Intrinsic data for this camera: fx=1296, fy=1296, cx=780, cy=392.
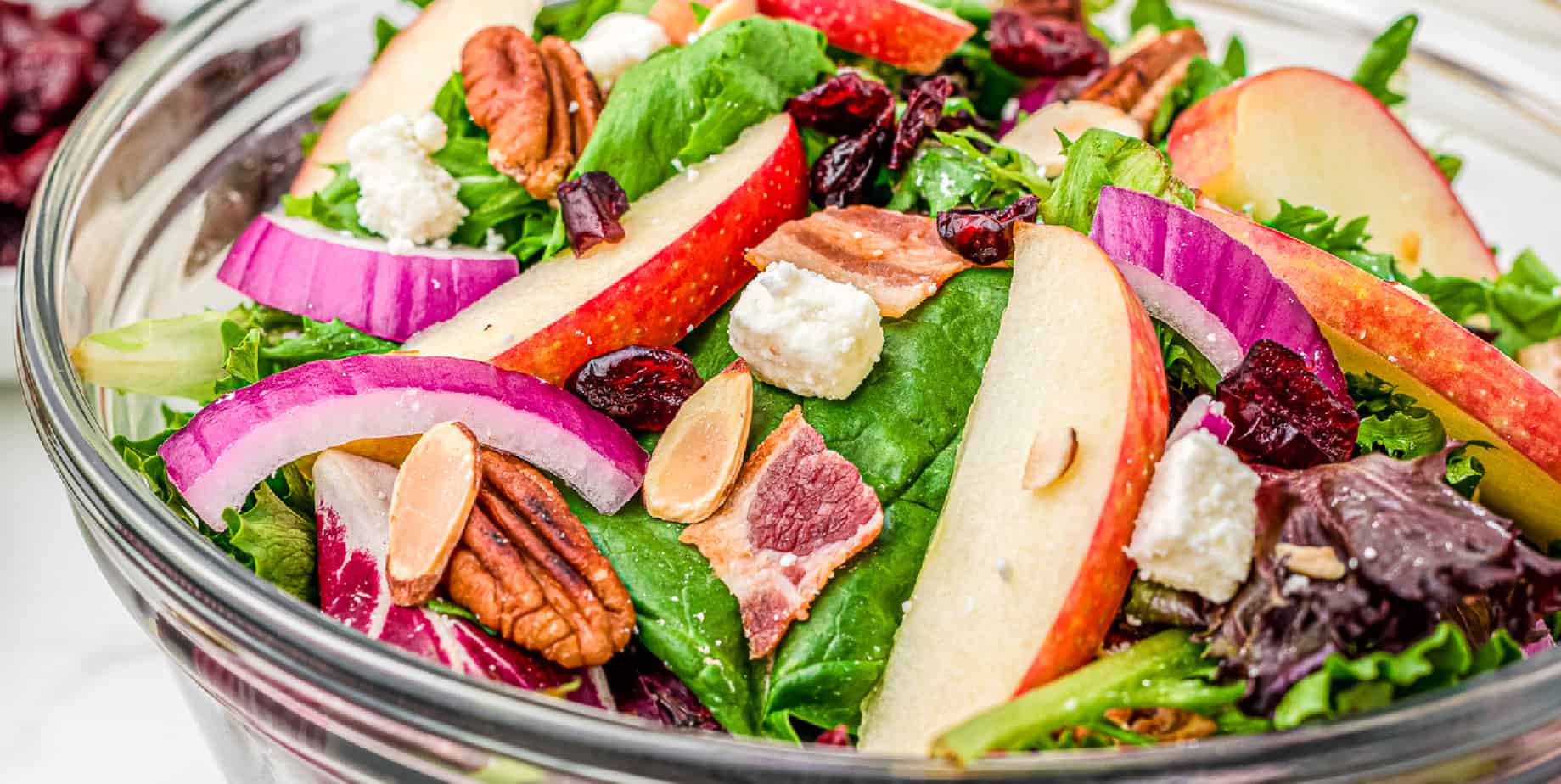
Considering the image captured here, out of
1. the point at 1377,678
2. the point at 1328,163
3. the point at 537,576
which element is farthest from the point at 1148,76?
the point at 537,576

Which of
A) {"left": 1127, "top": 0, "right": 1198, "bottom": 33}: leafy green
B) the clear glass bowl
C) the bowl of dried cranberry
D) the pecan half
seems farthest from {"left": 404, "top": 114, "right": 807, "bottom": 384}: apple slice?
the bowl of dried cranberry

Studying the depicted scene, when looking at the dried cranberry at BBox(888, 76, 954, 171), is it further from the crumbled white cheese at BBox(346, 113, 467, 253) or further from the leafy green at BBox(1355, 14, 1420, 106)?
the leafy green at BBox(1355, 14, 1420, 106)

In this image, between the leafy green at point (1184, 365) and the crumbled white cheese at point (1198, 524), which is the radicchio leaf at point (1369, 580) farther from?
the leafy green at point (1184, 365)

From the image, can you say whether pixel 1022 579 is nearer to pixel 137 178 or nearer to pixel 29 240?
pixel 29 240

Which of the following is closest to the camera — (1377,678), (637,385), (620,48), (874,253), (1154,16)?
(1377,678)

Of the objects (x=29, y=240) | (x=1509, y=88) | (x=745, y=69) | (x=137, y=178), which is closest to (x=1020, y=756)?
(x=745, y=69)

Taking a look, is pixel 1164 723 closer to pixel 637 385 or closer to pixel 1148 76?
pixel 637 385
